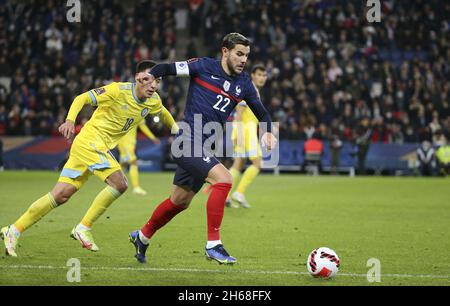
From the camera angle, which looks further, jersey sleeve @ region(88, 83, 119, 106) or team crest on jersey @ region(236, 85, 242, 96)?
jersey sleeve @ region(88, 83, 119, 106)

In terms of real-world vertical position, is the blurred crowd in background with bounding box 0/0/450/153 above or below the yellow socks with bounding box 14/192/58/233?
above

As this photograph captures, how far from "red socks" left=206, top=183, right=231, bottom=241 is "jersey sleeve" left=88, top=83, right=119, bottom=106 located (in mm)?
2022

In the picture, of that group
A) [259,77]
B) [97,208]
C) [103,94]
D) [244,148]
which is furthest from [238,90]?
[244,148]

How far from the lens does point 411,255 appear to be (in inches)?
353

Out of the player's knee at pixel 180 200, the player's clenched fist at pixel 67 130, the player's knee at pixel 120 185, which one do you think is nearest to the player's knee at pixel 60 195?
the player's knee at pixel 120 185

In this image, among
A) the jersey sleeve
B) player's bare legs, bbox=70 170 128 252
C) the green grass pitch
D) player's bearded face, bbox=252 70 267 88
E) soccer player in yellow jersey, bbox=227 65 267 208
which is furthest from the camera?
soccer player in yellow jersey, bbox=227 65 267 208

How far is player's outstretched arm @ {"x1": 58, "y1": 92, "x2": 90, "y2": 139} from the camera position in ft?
26.5

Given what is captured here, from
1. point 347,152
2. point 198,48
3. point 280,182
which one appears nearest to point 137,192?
point 280,182

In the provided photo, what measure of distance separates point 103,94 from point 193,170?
185 cm

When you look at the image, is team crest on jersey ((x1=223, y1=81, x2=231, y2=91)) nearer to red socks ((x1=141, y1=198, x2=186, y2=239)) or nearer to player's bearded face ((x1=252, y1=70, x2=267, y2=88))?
red socks ((x1=141, y1=198, x2=186, y2=239))

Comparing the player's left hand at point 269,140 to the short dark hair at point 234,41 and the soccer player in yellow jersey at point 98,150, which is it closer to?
the short dark hair at point 234,41

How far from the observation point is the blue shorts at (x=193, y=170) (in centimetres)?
794

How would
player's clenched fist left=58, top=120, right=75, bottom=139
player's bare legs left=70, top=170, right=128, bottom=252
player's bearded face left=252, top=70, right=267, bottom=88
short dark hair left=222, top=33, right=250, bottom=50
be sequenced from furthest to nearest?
player's bearded face left=252, top=70, right=267, bottom=88, player's bare legs left=70, top=170, right=128, bottom=252, short dark hair left=222, top=33, right=250, bottom=50, player's clenched fist left=58, top=120, right=75, bottom=139

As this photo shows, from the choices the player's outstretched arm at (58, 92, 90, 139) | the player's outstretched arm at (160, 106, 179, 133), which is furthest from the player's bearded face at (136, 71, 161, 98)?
the player's outstretched arm at (58, 92, 90, 139)
